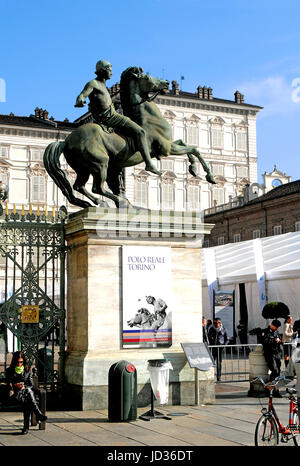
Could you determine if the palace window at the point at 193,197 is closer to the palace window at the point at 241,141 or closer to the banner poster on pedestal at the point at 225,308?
the palace window at the point at 241,141

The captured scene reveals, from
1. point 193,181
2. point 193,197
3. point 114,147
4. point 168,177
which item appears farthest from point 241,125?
point 114,147

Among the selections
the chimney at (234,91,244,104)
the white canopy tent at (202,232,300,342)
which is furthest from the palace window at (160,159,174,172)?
the white canopy tent at (202,232,300,342)

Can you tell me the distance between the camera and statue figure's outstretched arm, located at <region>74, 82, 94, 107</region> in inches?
450

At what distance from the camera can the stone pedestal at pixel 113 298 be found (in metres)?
11.4

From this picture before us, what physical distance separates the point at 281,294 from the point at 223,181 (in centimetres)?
4829

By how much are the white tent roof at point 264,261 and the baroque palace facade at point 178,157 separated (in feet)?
120

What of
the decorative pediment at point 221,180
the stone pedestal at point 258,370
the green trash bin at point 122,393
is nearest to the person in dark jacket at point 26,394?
the green trash bin at point 122,393

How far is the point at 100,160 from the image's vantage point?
1193 centimetres

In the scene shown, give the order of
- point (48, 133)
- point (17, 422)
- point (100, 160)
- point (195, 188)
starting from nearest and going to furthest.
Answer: point (17, 422), point (100, 160), point (48, 133), point (195, 188)

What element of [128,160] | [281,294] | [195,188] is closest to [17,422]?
[128,160]

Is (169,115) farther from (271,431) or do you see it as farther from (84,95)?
(271,431)

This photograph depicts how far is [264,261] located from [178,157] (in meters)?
46.3

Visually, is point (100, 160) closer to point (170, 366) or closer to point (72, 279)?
point (72, 279)

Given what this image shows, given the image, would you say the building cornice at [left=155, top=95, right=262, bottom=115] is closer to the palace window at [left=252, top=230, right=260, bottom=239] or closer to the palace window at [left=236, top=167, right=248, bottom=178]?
the palace window at [left=236, top=167, right=248, bottom=178]
